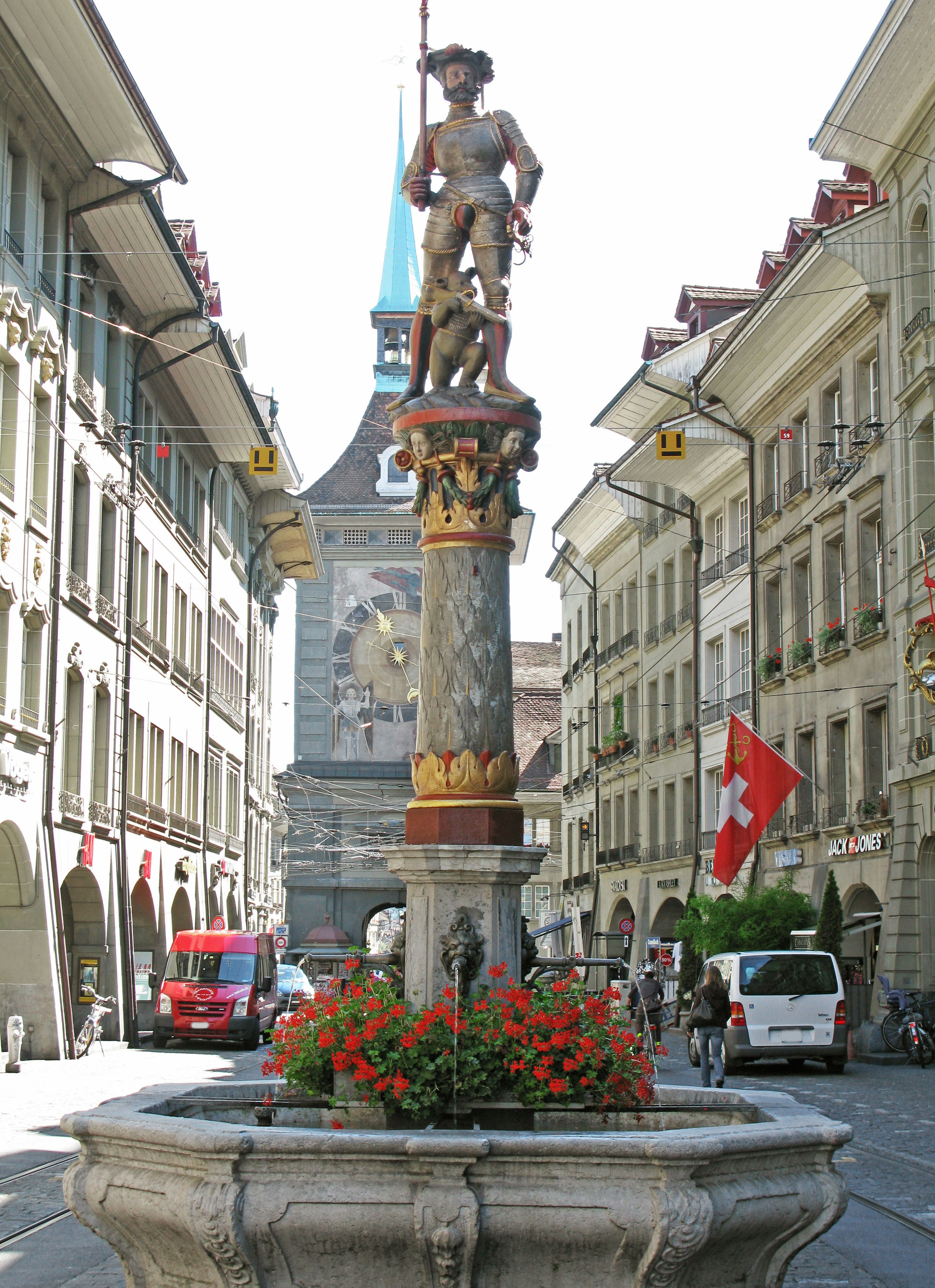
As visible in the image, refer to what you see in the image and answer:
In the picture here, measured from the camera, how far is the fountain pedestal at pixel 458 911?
9.45m

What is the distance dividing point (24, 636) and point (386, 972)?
19753mm

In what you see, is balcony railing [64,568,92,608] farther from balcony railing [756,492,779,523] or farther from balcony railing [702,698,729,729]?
balcony railing [702,698,729,729]

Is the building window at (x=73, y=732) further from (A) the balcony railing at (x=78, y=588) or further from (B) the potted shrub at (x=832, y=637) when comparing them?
(B) the potted shrub at (x=832, y=637)

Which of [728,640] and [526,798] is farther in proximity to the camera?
[526,798]

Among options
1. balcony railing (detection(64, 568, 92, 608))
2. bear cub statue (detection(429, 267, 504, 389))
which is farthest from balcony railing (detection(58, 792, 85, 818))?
bear cub statue (detection(429, 267, 504, 389))

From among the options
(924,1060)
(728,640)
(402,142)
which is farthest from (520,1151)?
(402,142)

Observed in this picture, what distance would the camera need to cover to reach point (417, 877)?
9.66 metres

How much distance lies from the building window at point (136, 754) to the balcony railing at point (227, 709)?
34.7ft

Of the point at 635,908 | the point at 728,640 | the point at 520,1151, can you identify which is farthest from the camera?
the point at 635,908

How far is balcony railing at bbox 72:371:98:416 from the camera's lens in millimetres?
30562

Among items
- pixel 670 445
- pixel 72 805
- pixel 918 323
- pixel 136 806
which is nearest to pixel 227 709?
pixel 136 806

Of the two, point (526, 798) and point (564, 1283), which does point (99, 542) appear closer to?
point (564, 1283)

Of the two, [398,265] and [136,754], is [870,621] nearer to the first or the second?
[136,754]

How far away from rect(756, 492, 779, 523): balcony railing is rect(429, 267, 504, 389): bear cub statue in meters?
28.1
